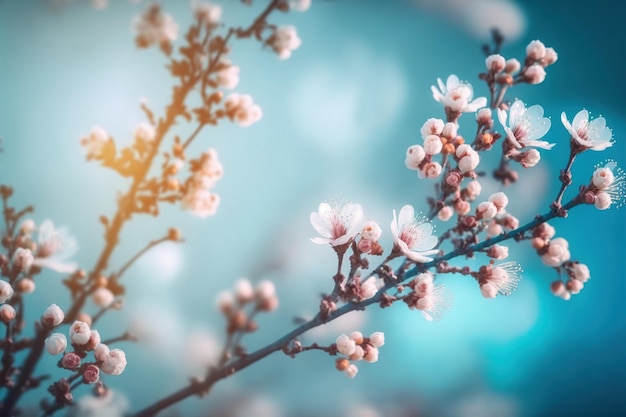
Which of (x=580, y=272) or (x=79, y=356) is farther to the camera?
(x=580, y=272)

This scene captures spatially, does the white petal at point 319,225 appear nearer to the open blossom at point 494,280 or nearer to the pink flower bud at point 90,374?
the open blossom at point 494,280

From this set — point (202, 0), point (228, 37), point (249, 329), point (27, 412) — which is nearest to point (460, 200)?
point (249, 329)

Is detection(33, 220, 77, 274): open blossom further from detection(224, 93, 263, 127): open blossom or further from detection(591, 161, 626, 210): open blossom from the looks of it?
detection(591, 161, 626, 210): open blossom

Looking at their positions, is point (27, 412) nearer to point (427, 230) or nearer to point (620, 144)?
point (427, 230)

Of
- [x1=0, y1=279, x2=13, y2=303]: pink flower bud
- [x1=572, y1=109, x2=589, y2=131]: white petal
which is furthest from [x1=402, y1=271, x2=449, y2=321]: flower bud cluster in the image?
[x1=0, y1=279, x2=13, y2=303]: pink flower bud

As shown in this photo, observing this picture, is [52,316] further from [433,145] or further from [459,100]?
[459,100]

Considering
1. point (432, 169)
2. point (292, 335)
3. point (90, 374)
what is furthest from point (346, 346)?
point (90, 374)
